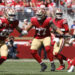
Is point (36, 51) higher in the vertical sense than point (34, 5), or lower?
higher

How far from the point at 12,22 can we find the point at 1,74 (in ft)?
5.90

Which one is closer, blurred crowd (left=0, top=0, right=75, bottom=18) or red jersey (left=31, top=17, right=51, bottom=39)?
red jersey (left=31, top=17, right=51, bottom=39)

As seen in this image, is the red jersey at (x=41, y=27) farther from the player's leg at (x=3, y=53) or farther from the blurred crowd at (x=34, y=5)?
the blurred crowd at (x=34, y=5)

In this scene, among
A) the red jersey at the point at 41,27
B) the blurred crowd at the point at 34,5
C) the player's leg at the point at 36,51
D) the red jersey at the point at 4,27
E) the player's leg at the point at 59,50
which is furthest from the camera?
the blurred crowd at the point at 34,5

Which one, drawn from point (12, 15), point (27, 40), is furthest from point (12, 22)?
point (27, 40)

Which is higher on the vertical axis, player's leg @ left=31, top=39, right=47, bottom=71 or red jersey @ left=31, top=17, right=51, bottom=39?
red jersey @ left=31, top=17, right=51, bottom=39

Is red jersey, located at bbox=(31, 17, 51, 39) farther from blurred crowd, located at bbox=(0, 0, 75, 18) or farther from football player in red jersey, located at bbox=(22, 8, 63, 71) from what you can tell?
blurred crowd, located at bbox=(0, 0, 75, 18)

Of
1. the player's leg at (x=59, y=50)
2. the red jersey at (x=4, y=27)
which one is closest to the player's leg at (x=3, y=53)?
the red jersey at (x=4, y=27)

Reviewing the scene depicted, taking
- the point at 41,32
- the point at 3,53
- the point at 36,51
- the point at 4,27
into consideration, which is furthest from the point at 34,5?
the point at 3,53

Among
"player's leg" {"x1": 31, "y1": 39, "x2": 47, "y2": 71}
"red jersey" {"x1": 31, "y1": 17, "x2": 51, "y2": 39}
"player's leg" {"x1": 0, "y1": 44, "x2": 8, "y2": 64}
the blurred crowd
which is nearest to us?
"player's leg" {"x1": 0, "y1": 44, "x2": 8, "y2": 64}

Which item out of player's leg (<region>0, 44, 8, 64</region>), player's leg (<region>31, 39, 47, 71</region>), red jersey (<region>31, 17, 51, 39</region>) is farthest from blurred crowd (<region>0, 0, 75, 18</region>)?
player's leg (<region>0, 44, 8, 64</region>)

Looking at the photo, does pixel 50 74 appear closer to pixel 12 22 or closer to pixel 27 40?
pixel 12 22

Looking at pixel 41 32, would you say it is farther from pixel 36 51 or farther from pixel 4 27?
pixel 4 27

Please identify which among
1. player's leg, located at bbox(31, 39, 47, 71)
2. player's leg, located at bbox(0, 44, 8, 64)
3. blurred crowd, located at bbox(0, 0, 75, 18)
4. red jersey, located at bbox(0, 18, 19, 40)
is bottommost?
blurred crowd, located at bbox(0, 0, 75, 18)
